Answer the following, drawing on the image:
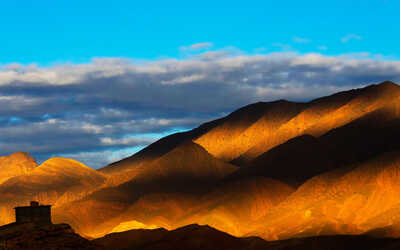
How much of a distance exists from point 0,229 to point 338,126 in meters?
110

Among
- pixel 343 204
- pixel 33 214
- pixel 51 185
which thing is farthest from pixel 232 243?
pixel 51 185

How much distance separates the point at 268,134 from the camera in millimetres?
165500

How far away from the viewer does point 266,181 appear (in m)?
115

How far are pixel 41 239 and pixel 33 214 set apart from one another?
23.1 ft

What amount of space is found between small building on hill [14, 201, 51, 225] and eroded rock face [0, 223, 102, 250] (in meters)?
5.44

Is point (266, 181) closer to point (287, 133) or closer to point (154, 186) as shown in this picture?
point (154, 186)

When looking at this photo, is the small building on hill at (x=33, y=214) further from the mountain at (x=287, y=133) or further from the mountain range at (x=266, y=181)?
the mountain at (x=287, y=133)

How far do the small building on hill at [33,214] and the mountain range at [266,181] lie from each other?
44783 mm

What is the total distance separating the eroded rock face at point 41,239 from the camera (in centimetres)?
3538

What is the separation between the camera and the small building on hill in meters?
42.2

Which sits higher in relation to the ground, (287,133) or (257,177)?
(287,133)

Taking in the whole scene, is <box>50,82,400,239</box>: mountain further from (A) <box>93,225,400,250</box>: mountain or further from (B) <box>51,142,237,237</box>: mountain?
(A) <box>93,225,400,250</box>: mountain

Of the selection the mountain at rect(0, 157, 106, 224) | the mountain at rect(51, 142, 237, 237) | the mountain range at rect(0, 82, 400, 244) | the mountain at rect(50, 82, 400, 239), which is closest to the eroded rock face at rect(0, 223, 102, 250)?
the mountain range at rect(0, 82, 400, 244)

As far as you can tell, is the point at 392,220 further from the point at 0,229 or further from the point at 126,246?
the point at 0,229
